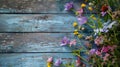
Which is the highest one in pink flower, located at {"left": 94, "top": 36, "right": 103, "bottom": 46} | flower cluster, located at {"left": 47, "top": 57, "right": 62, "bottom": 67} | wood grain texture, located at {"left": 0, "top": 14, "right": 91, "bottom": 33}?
wood grain texture, located at {"left": 0, "top": 14, "right": 91, "bottom": 33}

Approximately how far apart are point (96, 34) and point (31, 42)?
39cm

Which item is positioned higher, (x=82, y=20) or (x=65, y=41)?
(x=82, y=20)

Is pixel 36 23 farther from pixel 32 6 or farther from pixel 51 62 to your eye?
pixel 51 62

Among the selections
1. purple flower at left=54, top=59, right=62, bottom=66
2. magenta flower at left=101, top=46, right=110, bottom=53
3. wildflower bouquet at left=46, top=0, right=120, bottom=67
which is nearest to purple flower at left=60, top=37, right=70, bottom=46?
wildflower bouquet at left=46, top=0, right=120, bottom=67

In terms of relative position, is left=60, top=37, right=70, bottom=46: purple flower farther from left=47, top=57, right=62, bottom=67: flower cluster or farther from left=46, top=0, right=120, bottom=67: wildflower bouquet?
left=47, top=57, right=62, bottom=67: flower cluster

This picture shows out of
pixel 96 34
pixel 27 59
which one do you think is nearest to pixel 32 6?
pixel 27 59

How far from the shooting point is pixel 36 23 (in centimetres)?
173

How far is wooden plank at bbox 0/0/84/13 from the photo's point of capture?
1742 mm

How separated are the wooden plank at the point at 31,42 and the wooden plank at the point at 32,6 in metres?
0.15

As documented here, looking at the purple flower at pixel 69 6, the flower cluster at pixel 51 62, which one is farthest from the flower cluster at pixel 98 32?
the flower cluster at pixel 51 62

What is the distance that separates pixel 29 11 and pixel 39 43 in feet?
0.67

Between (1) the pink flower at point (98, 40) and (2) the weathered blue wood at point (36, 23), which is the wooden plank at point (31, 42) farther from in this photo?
(1) the pink flower at point (98, 40)

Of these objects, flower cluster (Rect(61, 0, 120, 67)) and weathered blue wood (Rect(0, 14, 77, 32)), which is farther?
weathered blue wood (Rect(0, 14, 77, 32))

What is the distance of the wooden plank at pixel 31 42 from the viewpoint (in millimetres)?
1705
